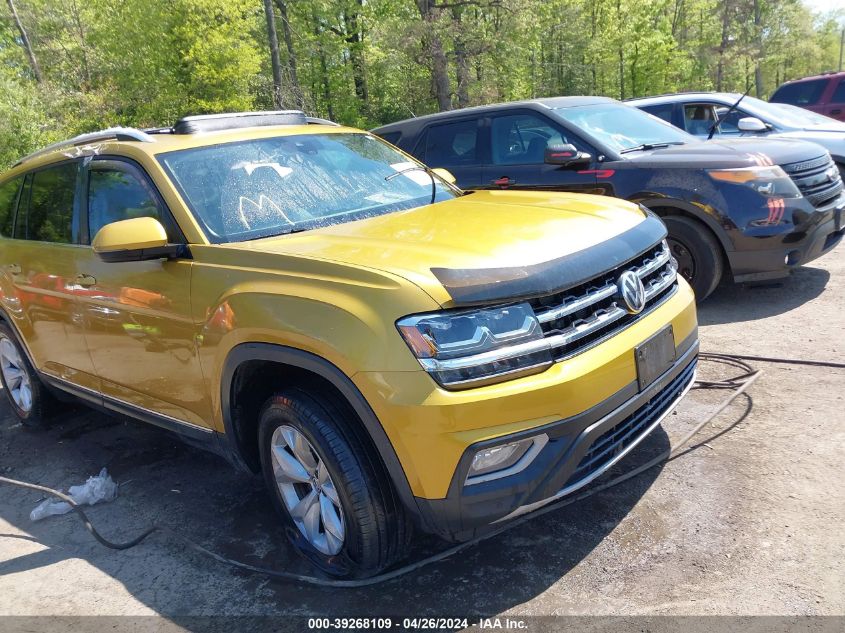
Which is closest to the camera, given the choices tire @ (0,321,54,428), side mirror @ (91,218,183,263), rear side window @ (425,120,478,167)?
side mirror @ (91,218,183,263)

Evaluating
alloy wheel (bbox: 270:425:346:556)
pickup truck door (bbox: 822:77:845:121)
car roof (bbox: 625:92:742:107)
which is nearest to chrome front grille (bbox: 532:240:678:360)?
alloy wheel (bbox: 270:425:346:556)

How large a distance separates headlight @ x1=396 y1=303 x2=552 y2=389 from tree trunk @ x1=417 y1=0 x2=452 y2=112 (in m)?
22.1

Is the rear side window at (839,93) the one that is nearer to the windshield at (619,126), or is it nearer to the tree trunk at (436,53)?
the windshield at (619,126)

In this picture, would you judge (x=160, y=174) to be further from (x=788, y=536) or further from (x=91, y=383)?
(x=788, y=536)

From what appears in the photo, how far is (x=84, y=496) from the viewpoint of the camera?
146 inches

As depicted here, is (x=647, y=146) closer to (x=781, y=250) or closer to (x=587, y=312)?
(x=781, y=250)

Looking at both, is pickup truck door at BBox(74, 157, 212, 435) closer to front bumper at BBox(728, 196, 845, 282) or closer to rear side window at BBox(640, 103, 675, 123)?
front bumper at BBox(728, 196, 845, 282)

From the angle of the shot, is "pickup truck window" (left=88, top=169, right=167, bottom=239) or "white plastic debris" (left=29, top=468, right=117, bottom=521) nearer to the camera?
"pickup truck window" (left=88, top=169, right=167, bottom=239)

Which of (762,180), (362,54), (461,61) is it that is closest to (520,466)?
(762,180)

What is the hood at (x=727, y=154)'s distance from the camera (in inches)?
209

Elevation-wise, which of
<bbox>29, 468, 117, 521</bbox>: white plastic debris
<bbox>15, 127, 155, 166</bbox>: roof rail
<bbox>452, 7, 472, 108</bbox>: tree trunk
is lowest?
<bbox>29, 468, 117, 521</bbox>: white plastic debris

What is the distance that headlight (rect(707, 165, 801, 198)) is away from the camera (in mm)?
5191

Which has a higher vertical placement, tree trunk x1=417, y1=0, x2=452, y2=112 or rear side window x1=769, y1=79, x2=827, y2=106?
tree trunk x1=417, y1=0, x2=452, y2=112

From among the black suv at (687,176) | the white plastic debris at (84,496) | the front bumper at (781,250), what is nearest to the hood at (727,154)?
the black suv at (687,176)
